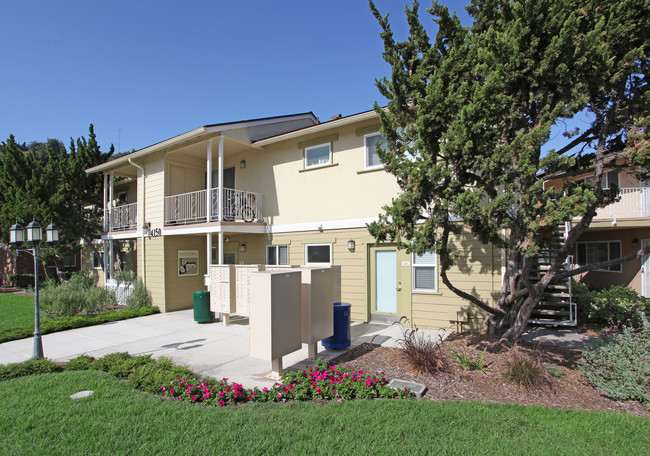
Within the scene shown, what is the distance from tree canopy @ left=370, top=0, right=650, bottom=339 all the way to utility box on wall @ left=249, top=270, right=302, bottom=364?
1.90 m

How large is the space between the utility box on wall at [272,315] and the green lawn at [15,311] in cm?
783

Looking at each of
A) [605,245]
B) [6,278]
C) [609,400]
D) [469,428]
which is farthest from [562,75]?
[6,278]

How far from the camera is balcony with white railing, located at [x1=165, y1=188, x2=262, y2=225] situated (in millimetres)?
12016

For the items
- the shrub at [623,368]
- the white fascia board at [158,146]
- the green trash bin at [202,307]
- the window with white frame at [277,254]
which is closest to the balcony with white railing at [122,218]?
the white fascia board at [158,146]

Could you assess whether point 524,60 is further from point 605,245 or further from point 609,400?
point 605,245

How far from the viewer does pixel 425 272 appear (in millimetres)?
9094

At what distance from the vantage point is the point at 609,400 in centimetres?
450

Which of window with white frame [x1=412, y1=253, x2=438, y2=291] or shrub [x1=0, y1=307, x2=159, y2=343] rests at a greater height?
window with white frame [x1=412, y1=253, x2=438, y2=291]

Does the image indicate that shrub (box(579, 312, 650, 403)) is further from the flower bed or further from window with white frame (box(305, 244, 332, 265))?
window with white frame (box(305, 244, 332, 265))

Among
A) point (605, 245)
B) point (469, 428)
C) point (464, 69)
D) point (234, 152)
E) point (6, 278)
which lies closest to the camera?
point (469, 428)

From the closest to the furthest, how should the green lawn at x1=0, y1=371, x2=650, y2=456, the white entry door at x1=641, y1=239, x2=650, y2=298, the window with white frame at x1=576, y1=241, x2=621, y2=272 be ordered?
the green lawn at x1=0, y1=371, x2=650, y2=456, the white entry door at x1=641, y1=239, x2=650, y2=298, the window with white frame at x1=576, y1=241, x2=621, y2=272

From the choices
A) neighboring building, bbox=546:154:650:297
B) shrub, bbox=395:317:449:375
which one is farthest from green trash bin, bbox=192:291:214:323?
neighboring building, bbox=546:154:650:297

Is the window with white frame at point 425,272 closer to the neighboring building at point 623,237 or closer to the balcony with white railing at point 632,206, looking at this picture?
the neighboring building at point 623,237

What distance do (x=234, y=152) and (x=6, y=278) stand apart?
19.8m
